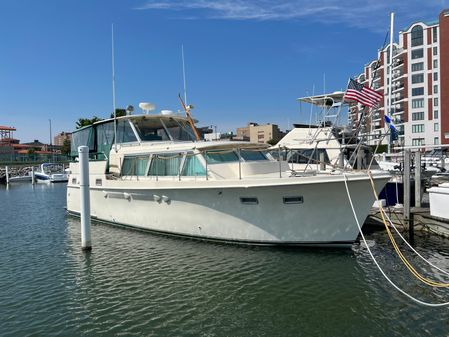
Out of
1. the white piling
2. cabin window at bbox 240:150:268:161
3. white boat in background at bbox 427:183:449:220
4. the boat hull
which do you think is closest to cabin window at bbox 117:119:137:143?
the boat hull

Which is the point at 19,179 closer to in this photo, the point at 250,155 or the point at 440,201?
the point at 250,155

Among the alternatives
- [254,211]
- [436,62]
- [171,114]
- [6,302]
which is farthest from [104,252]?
[436,62]

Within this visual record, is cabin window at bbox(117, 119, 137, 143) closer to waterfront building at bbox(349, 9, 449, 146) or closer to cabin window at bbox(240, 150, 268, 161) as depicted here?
cabin window at bbox(240, 150, 268, 161)

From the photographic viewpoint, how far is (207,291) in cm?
777

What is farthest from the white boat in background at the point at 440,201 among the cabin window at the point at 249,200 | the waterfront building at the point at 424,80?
the waterfront building at the point at 424,80

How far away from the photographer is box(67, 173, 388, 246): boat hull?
31.3 feet

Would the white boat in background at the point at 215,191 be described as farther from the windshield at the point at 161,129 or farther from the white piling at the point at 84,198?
the white piling at the point at 84,198

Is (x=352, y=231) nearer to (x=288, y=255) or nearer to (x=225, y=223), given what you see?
(x=288, y=255)

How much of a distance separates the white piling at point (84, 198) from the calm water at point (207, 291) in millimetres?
426

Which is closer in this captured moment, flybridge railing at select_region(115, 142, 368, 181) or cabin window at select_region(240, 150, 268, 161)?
flybridge railing at select_region(115, 142, 368, 181)

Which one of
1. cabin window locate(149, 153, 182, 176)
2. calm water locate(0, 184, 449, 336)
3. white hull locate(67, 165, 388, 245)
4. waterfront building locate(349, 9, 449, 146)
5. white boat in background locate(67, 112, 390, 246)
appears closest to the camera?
calm water locate(0, 184, 449, 336)

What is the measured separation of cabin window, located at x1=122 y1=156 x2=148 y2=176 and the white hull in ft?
2.78

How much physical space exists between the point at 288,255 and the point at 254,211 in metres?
1.45

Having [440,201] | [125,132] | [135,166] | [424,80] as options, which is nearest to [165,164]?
[135,166]
